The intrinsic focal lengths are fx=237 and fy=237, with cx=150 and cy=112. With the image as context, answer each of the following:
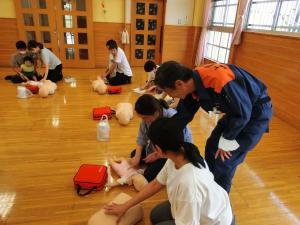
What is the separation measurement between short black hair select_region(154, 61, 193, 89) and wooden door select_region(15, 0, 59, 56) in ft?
15.7

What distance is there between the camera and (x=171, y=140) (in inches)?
31.8

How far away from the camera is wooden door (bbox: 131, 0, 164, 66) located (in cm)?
526

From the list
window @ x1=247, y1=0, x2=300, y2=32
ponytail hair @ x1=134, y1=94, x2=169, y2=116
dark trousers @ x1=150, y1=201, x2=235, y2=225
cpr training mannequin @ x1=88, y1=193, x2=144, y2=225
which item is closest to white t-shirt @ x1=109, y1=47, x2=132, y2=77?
window @ x1=247, y1=0, x2=300, y2=32

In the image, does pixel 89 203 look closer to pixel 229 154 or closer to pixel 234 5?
pixel 229 154

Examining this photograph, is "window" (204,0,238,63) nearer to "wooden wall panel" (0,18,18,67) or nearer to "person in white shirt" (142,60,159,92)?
"person in white shirt" (142,60,159,92)

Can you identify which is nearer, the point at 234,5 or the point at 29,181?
the point at 29,181

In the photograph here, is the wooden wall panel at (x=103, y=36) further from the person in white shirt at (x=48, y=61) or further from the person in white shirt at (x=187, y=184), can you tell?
the person in white shirt at (x=187, y=184)

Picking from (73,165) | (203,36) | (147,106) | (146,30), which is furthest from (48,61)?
(203,36)

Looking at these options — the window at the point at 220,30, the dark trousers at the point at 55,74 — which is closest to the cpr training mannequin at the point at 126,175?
the dark trousers at the point at 55,74

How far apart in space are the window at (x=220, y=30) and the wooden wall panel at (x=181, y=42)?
0.34 m

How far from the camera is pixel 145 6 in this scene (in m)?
5.25

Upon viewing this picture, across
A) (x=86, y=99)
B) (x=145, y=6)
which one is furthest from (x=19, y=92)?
(x=145, y=6)

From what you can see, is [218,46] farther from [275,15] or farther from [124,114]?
[124,114]

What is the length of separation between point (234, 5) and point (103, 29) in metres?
2.74
